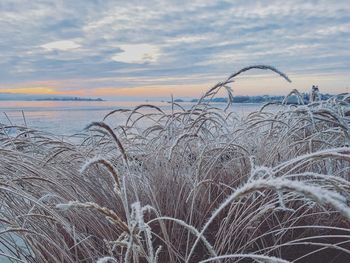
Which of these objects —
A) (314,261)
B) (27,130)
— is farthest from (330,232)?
(27,130)

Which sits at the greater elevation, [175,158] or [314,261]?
[175,158]

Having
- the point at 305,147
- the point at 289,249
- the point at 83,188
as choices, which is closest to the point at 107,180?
the point at 83,188

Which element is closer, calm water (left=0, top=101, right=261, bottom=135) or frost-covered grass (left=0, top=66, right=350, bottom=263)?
frost-covered grass (left=0, top=66, right=350, bottom=263)

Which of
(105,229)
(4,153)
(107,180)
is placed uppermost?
(4,153)

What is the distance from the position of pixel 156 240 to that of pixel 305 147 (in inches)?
42.3

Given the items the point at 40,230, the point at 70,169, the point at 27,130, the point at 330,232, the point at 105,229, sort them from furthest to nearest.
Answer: the point at 27,130, the point at 70,169, the point at 330,232, the point at 105,229, the point at 40,230

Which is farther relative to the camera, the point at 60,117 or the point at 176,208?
the point at 60,117

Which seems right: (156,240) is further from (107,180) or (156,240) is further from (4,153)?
(4,153)

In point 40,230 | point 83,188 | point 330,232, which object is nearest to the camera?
point 40,230

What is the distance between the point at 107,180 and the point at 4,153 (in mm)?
552

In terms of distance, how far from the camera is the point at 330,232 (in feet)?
6.70

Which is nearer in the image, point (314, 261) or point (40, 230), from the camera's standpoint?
point (40, 230)

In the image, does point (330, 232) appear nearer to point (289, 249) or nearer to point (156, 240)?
point (289, 249)

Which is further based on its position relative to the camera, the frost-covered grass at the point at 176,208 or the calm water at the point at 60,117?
the calm water at the point at 60,117
